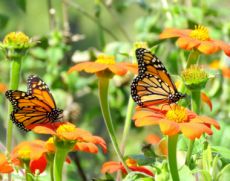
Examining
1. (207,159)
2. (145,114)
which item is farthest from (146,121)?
(207,159)

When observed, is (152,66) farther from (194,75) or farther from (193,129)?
(193,129)

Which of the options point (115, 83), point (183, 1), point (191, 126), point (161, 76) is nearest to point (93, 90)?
point (115, 83)

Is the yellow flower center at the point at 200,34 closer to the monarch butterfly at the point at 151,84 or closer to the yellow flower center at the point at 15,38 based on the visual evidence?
the monarch butterfly at the point at 151,84

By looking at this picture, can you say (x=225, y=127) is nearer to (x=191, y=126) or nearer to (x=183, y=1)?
(x=191, y=126)

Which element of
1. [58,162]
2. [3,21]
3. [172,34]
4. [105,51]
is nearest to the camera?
[58,162]

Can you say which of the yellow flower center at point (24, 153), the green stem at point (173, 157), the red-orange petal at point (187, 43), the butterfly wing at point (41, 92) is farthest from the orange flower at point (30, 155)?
the red-orange petal at point (187, 43)

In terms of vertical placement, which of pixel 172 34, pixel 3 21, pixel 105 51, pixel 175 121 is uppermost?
pixel 3 21
